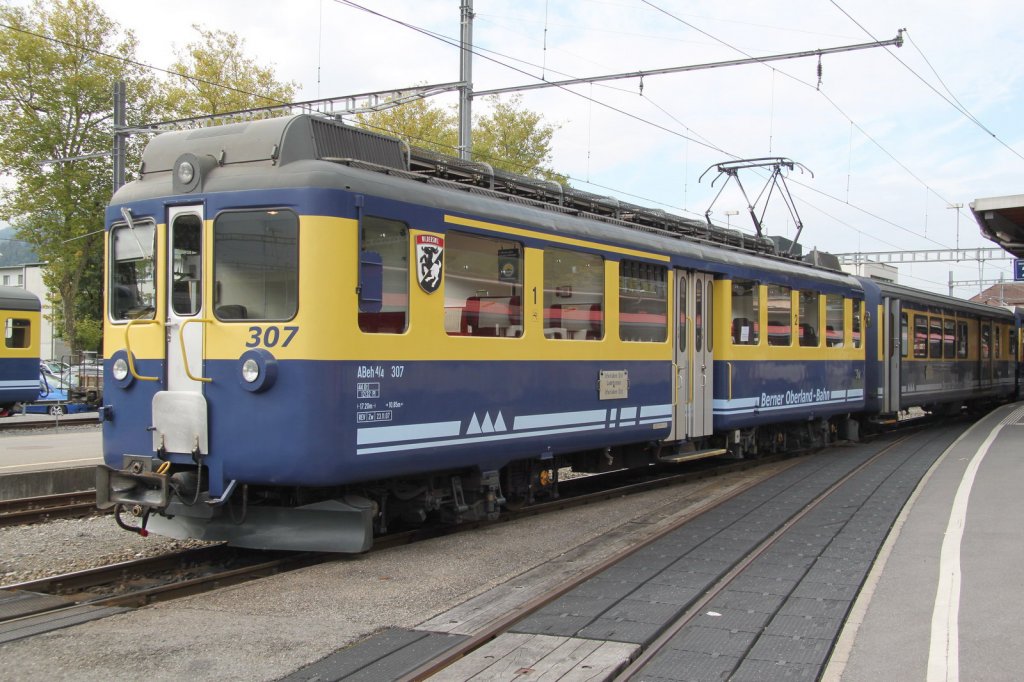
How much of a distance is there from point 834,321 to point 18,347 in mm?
18699

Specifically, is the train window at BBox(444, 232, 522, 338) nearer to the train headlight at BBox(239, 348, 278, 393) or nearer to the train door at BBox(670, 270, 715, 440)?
the train headlight at BBox(239, 348, 278, 393)

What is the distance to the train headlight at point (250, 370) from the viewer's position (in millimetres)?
6477

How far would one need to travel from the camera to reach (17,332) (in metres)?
21.8

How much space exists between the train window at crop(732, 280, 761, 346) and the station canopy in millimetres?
7598

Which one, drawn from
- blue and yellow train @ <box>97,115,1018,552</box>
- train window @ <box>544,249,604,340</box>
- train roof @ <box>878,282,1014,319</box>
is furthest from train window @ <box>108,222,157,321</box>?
train roof @ <box>878,282,1014,319</box>

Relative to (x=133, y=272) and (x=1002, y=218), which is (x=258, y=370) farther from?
(x=1002, y=218)

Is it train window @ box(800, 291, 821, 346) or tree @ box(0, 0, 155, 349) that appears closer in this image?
train window @ box(800, 291, 821, 346)

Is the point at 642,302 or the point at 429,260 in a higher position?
the point at 429,260

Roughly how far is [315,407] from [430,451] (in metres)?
1.20

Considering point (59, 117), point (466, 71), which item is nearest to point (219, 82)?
point (59, 117)

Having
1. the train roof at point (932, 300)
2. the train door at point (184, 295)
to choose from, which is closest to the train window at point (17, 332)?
the train door at point (184, 295)

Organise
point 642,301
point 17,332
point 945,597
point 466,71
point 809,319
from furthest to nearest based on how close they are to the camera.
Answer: point 17,332
point 466,71
point 809,319
point 642,301
point 945,597

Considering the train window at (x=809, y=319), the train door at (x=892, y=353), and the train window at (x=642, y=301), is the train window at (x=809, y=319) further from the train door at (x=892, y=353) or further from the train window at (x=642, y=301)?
the train window at (x=642, y=301)

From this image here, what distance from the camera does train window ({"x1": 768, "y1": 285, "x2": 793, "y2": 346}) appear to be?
12.9 metres
